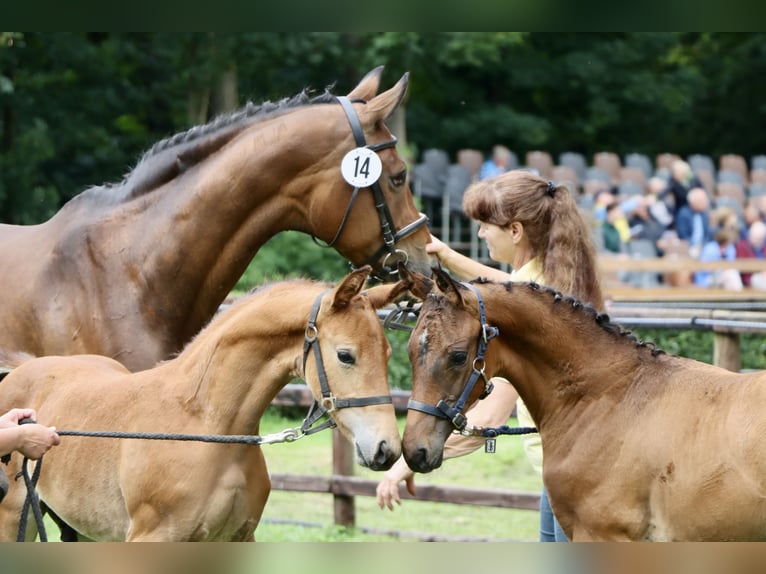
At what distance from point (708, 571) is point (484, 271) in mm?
2623

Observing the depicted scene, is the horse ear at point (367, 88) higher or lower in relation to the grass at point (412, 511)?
higher

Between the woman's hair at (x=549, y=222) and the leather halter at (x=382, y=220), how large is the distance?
0.34 metres

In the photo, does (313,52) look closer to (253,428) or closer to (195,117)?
(195,117)

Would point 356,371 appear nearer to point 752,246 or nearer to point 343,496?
point 343,496

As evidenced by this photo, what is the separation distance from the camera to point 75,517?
4.32m

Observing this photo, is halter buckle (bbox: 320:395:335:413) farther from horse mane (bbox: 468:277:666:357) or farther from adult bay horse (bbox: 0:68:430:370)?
adult bay horse (bbox: 0:68:430:370)

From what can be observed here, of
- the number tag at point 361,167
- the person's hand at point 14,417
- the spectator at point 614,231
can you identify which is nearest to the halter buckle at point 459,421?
the number tag at point 361,167

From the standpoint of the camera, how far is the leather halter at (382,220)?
4.52 meters

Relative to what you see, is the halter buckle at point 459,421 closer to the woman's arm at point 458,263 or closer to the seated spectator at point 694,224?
the woman's arm at point 458,263

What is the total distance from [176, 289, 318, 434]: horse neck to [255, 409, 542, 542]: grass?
323 cm

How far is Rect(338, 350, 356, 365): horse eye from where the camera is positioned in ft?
12.8

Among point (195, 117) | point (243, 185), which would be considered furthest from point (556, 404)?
point (195, 117)

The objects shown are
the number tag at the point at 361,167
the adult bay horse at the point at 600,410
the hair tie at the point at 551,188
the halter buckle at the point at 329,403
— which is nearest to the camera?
the adult bay horse at the point at 600,410

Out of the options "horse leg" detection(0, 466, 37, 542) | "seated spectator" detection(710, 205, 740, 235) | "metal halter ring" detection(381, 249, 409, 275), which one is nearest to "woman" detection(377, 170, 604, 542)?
"metal halter ring" detection(381, 249, 409, 275)
